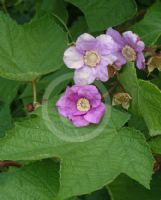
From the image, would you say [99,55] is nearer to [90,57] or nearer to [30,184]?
[90,57]

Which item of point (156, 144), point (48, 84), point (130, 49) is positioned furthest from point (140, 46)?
point (48, 84)

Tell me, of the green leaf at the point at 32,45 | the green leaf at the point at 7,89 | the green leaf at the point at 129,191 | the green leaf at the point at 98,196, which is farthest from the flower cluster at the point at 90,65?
the green leaf at the point at 7,89

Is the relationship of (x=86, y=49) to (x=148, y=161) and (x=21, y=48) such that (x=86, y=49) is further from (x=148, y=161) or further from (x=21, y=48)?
(x=148, y=161)

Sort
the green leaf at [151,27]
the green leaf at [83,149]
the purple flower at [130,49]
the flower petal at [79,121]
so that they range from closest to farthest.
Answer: the green leaf at [83,149] → the flower petal at [79,121] → the purple flower at [130,49] → the green leaf at [151,27]

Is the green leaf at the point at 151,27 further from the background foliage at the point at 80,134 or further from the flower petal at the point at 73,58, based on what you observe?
the flower petal at the point at 73,58

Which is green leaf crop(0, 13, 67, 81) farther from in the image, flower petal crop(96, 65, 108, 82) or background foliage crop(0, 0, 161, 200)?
flower petal crop(96, 65, 108, 82)

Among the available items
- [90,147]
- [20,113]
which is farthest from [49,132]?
[20,113]
